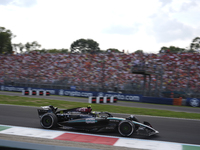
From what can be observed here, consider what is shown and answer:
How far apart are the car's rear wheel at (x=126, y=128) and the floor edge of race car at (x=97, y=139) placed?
0.55 ft

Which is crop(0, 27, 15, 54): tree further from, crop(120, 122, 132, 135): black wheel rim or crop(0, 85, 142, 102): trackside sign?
crop(120, 122, 132, 135): black wheel rim

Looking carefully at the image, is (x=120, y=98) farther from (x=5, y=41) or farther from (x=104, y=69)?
(x=5, y=41)

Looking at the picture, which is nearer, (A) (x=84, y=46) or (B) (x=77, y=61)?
(B) (x=77, y=61)

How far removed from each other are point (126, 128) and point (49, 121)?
2202 mm

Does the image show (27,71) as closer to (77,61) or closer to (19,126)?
(77,61)

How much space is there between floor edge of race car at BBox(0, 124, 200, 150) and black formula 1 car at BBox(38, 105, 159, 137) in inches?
8.5

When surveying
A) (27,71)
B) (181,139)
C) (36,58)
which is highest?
(36,58)

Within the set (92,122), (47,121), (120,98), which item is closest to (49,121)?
(47,121)

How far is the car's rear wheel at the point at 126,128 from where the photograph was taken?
221 inches

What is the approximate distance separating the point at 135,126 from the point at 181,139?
1300mm

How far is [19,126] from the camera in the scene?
6.52 m

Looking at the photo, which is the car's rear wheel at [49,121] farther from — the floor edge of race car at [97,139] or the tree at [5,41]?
the tree at [5,41]

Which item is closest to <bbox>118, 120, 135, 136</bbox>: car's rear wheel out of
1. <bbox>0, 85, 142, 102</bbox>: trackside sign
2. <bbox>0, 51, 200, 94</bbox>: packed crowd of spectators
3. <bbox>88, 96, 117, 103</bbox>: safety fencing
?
<bbox>88, 96, 117, 103</bbox>: safety fencing

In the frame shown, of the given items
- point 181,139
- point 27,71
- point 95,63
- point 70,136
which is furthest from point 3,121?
point 27,71
